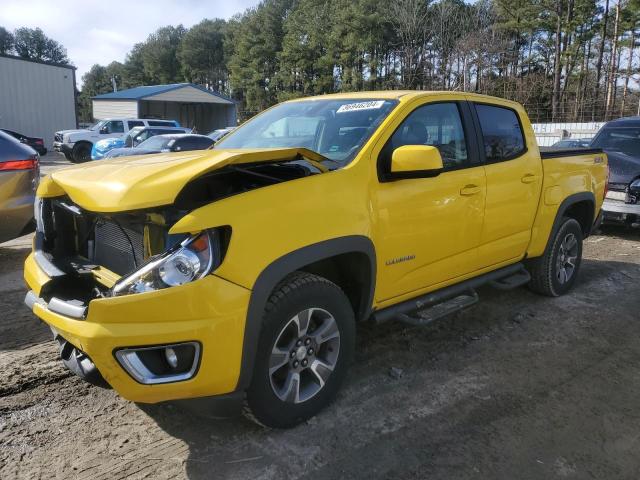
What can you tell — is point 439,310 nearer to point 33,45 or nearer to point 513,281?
point 513,281

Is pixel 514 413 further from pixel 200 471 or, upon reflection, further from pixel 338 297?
pixel 200 471

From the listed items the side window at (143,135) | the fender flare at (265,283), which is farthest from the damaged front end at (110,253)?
the side window at (143,135)

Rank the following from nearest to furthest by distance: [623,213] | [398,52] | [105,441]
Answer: [105,441] < [623,213] < [398,52]

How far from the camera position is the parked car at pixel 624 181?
7.64 meters

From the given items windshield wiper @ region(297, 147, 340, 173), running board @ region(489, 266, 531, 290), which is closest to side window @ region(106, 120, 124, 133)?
running board @ region(489, 266, 531, 290)

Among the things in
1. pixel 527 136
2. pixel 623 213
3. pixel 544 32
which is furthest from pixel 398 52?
pixel 527 136

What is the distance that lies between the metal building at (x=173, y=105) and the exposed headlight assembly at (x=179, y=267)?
128ft

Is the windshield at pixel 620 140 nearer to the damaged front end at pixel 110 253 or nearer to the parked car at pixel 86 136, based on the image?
the damaged front end at pixel 110 253

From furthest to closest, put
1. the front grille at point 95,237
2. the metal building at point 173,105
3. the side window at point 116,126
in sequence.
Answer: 1. the metal building at point 173,105
2. the side window at point 116,126
3. the front grille at point 95,237

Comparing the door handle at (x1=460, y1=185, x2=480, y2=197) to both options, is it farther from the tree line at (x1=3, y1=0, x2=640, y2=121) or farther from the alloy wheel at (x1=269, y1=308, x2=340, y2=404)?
the tree line at (x1=3, y1=0, x2=640, y2=121)

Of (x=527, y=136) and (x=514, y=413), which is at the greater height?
(x=527, y=136)

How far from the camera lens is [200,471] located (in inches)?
98.5

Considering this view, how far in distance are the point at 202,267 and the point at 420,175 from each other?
1.41m

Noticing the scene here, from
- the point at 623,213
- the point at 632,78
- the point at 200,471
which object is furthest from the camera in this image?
the point at 632,78
